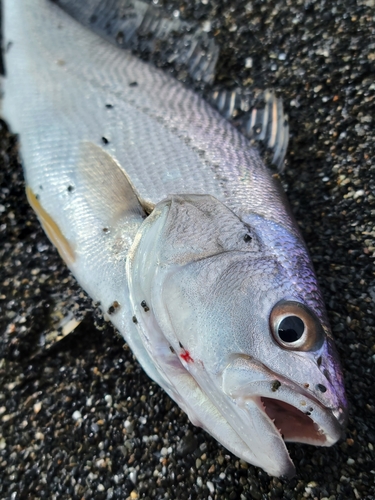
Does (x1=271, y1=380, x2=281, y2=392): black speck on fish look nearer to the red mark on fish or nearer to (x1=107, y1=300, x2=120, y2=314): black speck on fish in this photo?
the red mark on fish

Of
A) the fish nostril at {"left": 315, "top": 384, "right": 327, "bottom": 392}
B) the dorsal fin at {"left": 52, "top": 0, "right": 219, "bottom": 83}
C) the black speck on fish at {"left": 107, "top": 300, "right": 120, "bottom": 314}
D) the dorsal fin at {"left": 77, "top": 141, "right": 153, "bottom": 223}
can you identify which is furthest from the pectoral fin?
the dorsal fin at {"left": 52, "top": 0, "right": 219, "bottom": 83}

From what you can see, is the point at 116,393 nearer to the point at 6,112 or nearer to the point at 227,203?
the point at 227,203

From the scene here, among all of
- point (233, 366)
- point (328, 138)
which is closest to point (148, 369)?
point (233, 366)

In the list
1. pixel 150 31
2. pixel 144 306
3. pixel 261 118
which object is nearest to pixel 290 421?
pixel 144 306

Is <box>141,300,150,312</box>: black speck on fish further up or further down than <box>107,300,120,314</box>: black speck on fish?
further up

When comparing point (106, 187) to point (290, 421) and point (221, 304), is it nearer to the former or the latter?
point (221, 304)

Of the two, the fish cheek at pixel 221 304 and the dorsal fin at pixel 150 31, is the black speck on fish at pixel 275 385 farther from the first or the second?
the dorsal fin at pixel 150 31

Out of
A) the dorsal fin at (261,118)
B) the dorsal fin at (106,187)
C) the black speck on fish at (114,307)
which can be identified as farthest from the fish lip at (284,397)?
the dorsal fin at (261,118)

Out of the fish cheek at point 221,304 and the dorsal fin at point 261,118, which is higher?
the dorsal fin at point 261,118
